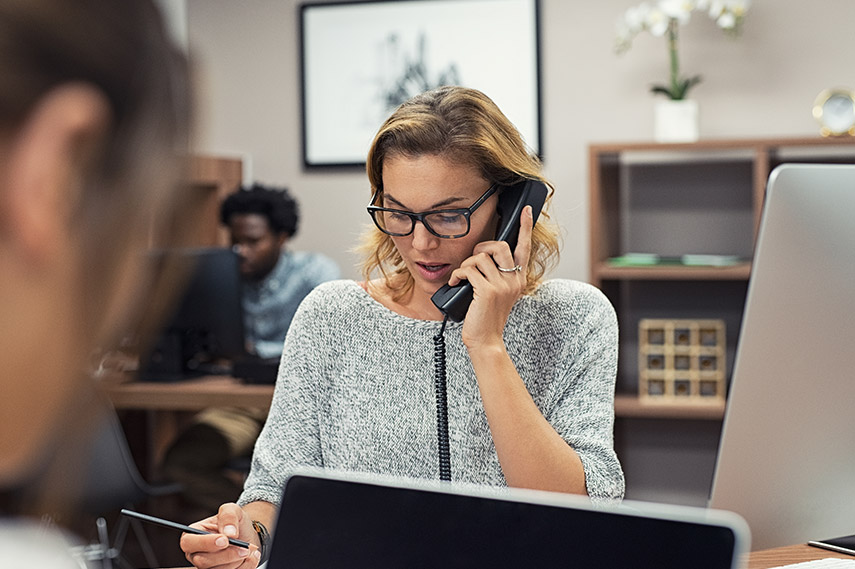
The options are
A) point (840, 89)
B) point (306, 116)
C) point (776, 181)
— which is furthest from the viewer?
point (306, 116)

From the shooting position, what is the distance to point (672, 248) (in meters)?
4.00

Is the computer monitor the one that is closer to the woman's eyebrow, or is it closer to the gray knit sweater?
the gray knit sweater

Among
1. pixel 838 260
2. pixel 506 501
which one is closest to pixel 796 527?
pixel 838 260

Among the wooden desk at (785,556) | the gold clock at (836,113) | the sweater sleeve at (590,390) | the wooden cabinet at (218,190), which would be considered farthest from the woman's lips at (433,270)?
the wooden cabinet at (218,190)

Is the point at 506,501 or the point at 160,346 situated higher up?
the point at 506,501

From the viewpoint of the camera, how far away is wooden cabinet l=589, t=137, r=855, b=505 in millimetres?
3828

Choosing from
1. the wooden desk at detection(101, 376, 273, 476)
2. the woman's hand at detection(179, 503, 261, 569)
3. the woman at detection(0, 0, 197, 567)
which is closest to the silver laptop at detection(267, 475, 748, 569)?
the woman at detection(0, 0, 197, 567)

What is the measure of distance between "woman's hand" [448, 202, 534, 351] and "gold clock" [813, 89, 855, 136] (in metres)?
2.42

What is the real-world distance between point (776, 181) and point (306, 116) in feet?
11.9

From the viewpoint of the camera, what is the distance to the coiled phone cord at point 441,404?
1.52 meters

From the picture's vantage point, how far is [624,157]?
401 cm

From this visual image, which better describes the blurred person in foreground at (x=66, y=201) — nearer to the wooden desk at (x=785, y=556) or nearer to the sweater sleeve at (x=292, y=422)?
the wooden desk at (x=785, y=556)

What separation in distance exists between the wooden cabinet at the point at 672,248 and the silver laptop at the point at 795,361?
2642mm

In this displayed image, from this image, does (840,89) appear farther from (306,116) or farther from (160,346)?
(160,346)
